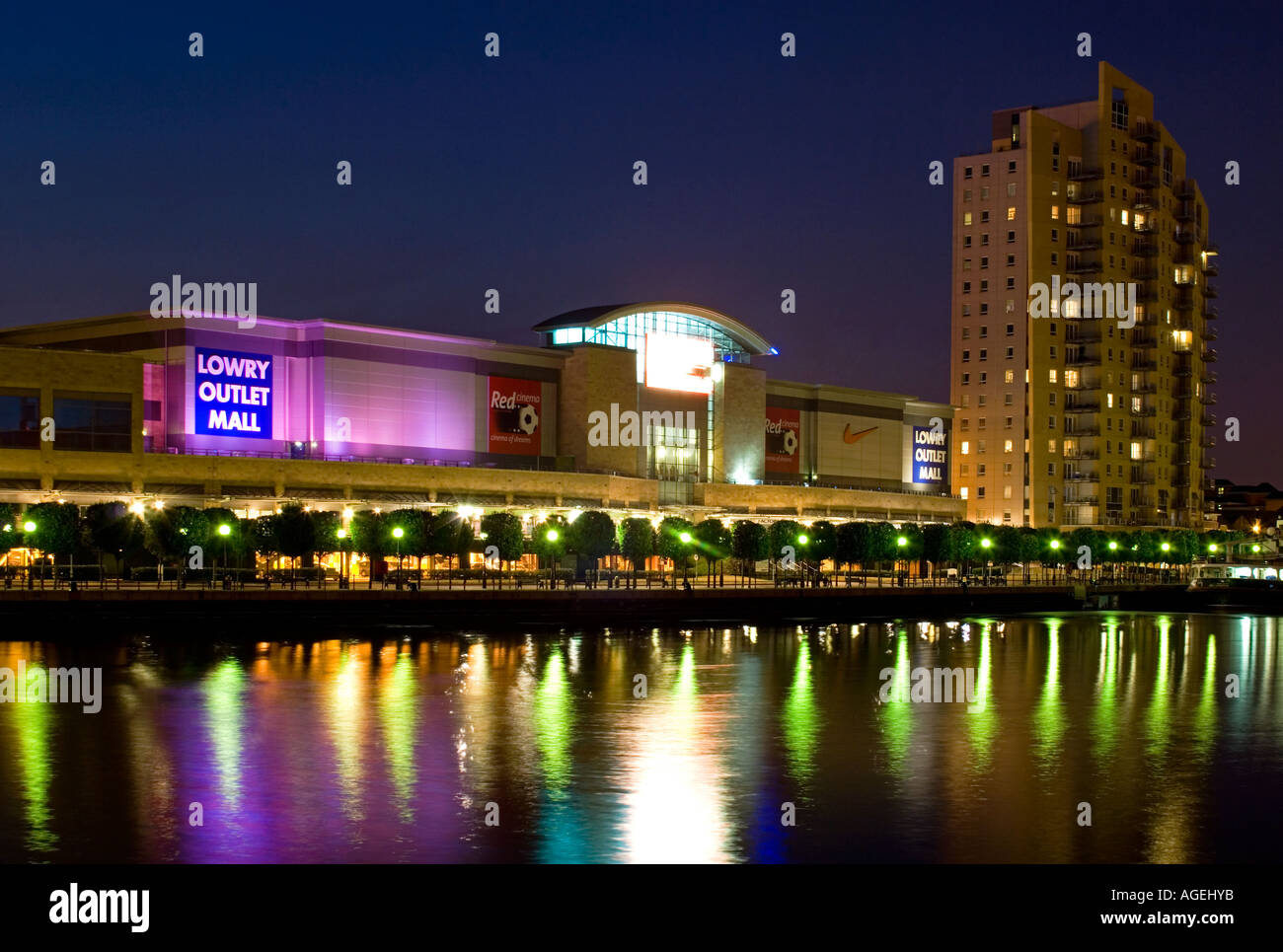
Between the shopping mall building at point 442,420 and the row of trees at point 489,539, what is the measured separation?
19.3 feet

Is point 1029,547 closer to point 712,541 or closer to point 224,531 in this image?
point 712,541

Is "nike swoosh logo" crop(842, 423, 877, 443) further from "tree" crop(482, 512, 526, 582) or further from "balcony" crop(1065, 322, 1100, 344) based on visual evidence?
"tree" crop(482, 512, 526, 582)

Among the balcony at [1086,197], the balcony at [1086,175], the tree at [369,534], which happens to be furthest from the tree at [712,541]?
the balcony at [1086,175]

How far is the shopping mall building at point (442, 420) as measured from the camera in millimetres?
84188

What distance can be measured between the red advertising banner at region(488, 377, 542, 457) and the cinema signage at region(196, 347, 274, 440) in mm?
17822

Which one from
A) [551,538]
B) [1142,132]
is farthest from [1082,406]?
[551,538]

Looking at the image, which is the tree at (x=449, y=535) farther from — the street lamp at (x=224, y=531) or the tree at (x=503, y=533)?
the street lamp at (x=224, y=531)

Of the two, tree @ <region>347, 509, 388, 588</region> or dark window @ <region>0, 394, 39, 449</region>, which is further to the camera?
tree @ <region>347, 509, 388, 588</region>

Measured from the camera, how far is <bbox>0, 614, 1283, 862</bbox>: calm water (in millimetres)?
24328

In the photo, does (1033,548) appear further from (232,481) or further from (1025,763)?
(1025,763)

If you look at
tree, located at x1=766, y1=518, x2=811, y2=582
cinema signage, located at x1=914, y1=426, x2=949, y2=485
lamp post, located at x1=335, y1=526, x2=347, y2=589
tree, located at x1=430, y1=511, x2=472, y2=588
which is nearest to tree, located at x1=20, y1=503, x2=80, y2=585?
lamp post, located at x1=335, y1=526, x2=347, y2=589

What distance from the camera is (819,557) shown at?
102 meters
